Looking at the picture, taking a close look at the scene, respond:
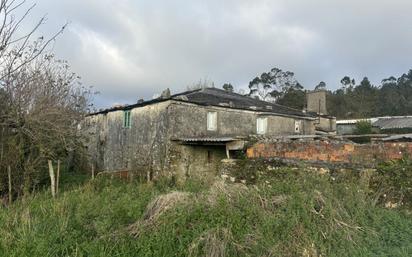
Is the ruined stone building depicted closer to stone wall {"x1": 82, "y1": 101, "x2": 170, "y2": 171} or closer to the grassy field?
stone wall {"x1": 82, "y1": 101, "x2": 170, "y2": 171}

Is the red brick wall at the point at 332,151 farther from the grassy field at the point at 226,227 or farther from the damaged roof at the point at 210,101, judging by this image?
the damaged roof at the point at 210,101

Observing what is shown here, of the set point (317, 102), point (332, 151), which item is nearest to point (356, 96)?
point (317, 102)

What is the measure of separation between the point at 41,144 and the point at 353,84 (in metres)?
48.4

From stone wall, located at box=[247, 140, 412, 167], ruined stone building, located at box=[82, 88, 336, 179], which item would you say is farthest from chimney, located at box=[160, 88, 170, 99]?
stone wall, located at box=[247, 140, 412, 167]

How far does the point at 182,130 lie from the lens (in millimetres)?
16578

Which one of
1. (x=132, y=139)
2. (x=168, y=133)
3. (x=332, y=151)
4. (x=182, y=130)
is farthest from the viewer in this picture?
(x=132, y=139)

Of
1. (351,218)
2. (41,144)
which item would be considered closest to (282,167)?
(351,218)

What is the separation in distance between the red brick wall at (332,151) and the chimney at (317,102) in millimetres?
16819

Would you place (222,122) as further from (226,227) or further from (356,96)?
(356,96)

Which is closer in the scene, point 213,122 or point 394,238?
point 394,238

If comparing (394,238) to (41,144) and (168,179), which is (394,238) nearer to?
(41,144)

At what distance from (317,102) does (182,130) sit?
12.9 m

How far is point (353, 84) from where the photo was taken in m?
51.3

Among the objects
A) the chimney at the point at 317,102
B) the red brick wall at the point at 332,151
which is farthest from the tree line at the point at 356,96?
the red brick wall at the point at 332,151
